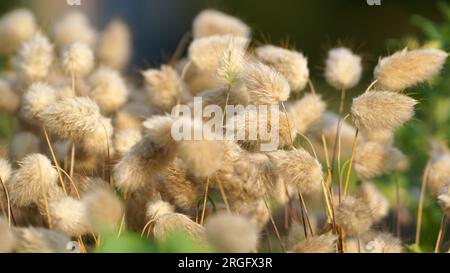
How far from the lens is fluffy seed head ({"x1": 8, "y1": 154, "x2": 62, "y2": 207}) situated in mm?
1042

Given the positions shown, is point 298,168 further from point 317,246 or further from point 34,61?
point 34,61

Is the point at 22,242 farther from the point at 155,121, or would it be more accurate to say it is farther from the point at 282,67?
the point at 282,67

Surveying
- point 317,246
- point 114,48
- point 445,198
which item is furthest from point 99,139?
point 114,48

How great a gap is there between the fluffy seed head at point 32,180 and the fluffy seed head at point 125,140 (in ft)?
Result: 0.63

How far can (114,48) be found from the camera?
182 centimetres

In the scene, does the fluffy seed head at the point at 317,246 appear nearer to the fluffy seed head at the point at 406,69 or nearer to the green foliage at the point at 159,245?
the green foliage at the point at 159,245

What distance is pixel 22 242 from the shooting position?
0.92 m

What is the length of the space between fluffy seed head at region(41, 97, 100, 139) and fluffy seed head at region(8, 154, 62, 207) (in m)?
0.07

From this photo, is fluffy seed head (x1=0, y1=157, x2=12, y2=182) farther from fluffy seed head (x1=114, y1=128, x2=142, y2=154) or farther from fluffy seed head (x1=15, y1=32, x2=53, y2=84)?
fluffy seed head (x1=15, y1=32, x2=53, y2=84)

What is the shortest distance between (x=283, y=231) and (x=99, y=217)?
0.52 m

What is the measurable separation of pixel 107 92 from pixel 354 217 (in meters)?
0.60

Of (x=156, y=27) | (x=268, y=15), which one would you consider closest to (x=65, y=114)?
(x=268, y=15)

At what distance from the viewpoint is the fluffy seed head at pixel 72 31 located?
1.72m

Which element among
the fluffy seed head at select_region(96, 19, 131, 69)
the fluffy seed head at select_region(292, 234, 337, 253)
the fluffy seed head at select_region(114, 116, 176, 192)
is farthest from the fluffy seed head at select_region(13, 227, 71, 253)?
the fluffy seed head at select_region(96, 19, 131, 69)
